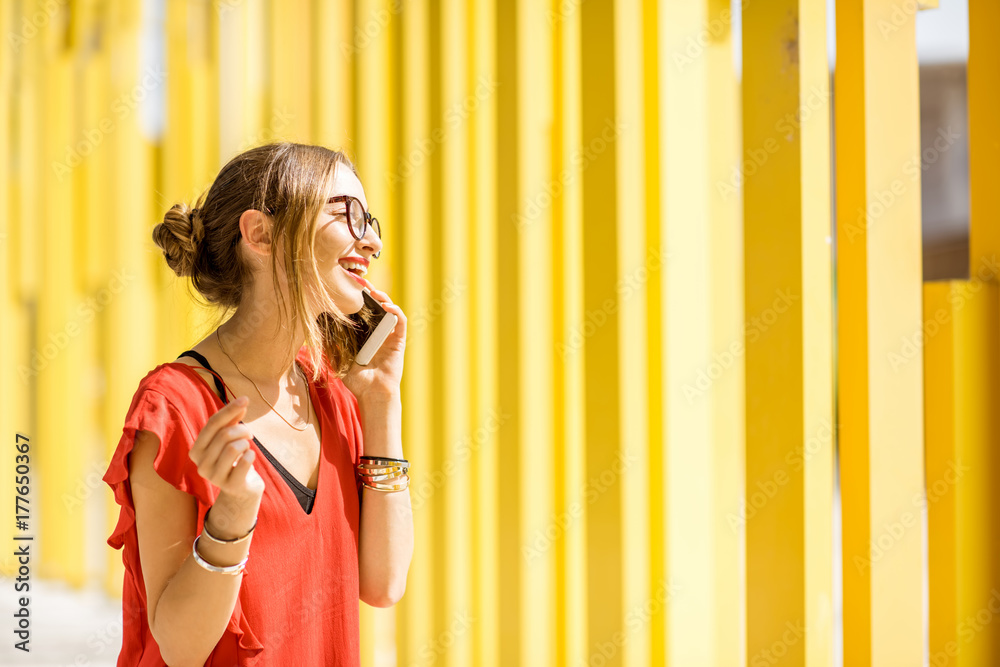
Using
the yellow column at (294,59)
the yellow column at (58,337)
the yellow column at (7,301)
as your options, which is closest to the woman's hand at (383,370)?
the yellow column at (294,59)

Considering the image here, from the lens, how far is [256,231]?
1.16 metres

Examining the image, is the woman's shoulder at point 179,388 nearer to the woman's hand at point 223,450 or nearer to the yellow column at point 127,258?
the woman's hand at point 223,450

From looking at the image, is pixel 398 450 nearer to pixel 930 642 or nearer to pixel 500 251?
pixel 500 251

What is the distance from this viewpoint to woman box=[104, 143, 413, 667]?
0.95 meters

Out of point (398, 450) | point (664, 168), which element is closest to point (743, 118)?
point (664, 168)

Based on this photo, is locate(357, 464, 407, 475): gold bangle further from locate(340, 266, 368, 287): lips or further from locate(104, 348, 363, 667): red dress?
locate(340, 266, 368, 287): lips

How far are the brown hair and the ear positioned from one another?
0.04ft

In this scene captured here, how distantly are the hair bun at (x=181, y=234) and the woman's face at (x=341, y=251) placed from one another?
0.23 meters

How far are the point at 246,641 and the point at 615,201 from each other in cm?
158

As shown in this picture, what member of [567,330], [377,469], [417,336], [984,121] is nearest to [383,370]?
[377,469]

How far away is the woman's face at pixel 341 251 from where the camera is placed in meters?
1.17

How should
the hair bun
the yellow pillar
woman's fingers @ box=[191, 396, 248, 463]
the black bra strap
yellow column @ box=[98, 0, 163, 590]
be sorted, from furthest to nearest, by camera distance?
yellow column @ box=[98, 0, 163, 590], the yellow pillar, the hair bun, the black bra strap, woman's fingers @ box=[191, 396, 248, 463]

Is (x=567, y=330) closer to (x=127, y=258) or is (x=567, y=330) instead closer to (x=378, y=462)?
(x=378, y=462)

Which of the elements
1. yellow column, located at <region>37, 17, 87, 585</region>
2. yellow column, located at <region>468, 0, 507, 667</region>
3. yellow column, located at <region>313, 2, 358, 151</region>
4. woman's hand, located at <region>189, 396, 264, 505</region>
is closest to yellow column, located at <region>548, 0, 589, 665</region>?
yellow column, located at <region>468, 0, 507, 667</region>
